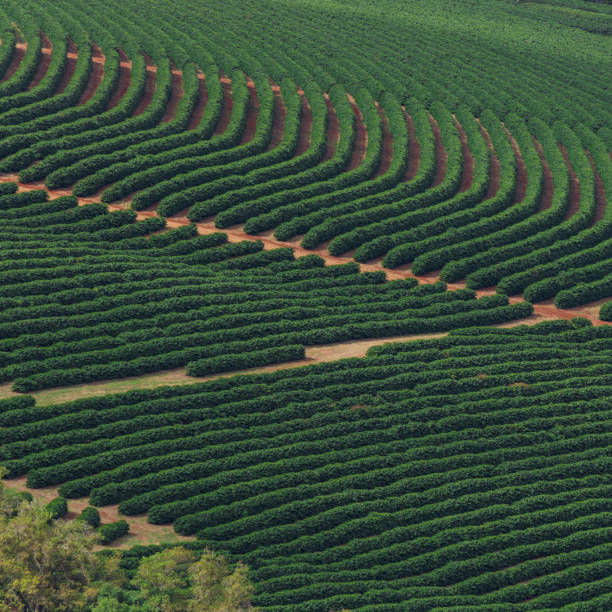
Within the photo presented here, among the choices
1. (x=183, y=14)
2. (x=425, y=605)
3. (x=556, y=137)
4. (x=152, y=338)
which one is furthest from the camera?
(x=183, y=14)

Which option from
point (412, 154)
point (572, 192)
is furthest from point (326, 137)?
point (572, 192)

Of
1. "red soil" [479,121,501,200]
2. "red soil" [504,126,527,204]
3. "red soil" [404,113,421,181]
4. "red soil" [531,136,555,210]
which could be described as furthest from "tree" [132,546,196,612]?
"red soil" [531,136,555,210]

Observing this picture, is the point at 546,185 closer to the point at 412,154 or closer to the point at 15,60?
the point at 412,154

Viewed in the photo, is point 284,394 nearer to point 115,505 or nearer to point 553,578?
point 115,505

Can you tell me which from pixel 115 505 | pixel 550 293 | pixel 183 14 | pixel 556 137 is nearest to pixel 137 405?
pixel 115 505

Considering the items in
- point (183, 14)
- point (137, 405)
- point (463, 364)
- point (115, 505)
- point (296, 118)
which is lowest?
point (115, 505)

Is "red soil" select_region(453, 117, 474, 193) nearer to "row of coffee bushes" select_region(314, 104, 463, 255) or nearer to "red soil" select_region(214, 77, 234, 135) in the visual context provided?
"row of coffee bushes" select_region(314, 104, 463, 255)

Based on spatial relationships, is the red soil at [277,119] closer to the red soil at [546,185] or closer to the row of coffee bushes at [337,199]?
the row of coffee bushes at [337,199]
